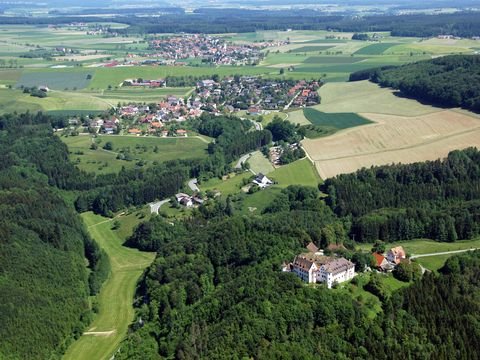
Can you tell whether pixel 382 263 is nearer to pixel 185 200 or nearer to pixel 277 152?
pixel 185 200

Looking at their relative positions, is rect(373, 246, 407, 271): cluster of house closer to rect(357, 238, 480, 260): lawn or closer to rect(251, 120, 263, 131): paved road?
rect(357, 238, 480, 260): lawn

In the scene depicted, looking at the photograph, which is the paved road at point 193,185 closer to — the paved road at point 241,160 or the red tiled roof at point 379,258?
the paved road at point 241,160

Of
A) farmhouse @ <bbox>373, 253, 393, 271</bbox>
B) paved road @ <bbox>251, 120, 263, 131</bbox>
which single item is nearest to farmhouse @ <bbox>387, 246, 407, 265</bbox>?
farmhouse @ <bbox>373, 253, 393, 271</bbox>

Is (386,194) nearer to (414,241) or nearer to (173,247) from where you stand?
(414,241)

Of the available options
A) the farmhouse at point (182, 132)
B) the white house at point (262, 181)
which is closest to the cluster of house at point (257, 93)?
the farmhouse at point (182, 132)

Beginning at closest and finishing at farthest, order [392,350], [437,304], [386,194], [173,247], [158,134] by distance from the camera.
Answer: [392,350]
[437,304]
[173,247]
[386,194]
[158,134]

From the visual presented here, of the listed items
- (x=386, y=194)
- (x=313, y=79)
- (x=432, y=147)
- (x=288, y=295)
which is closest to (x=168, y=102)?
(x=313, y=79)
